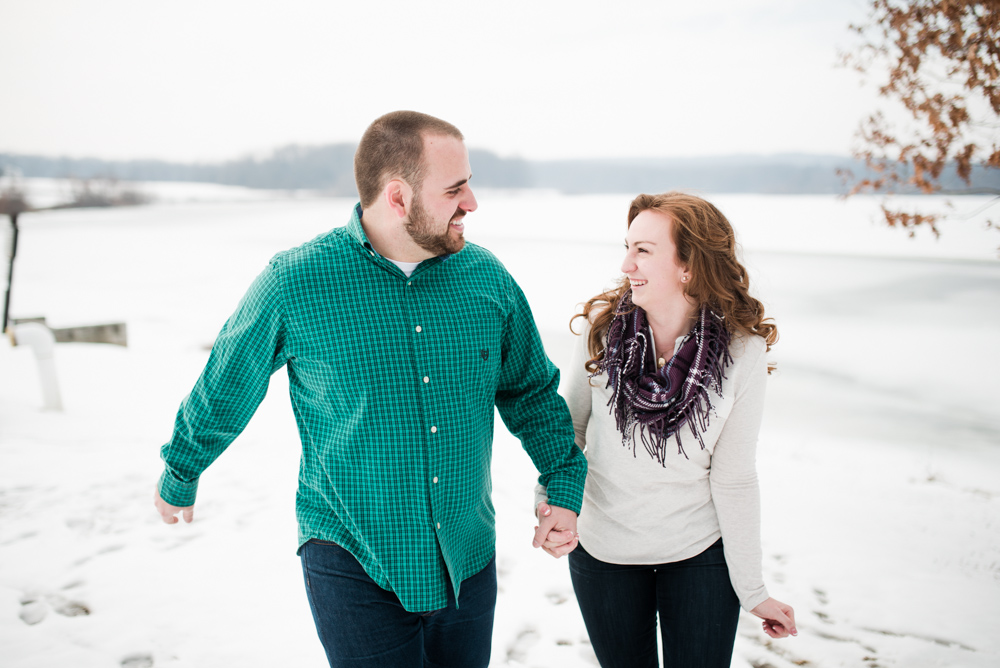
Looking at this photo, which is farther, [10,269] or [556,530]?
[10,269]

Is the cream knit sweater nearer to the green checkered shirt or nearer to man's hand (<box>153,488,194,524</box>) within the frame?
the green checkered shirt

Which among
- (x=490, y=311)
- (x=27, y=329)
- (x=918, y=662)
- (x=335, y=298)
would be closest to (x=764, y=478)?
(x=918, y=662)

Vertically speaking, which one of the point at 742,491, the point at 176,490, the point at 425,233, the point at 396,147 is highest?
the point at 396,147

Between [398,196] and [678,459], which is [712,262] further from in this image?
[398,196]

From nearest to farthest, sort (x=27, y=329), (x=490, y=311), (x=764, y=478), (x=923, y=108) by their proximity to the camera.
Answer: (x=490, y=311) < (x=923, y=108) < (x=764, y=478) < (x=27, y=329)

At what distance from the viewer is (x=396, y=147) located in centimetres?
155

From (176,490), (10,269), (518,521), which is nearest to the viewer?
(176,490)

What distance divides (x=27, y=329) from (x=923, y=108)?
6.57m

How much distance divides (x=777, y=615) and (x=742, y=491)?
0.35m

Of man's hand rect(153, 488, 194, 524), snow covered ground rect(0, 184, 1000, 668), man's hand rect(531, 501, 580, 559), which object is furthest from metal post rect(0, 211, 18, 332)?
man's hand rect(531, 501, 580, 559)

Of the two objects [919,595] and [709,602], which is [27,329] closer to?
[709,602]

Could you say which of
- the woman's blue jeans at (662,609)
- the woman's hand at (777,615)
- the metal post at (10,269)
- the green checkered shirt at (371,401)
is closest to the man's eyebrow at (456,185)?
the green checkered shirt at (371,401)

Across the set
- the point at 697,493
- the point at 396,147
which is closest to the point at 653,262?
the point at 697,493

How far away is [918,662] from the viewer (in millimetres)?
2551
